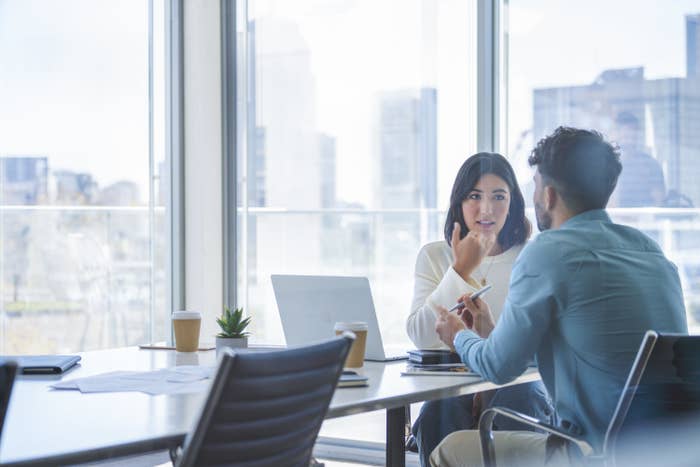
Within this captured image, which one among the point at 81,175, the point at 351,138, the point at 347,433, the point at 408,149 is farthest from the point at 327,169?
the point at 347,433

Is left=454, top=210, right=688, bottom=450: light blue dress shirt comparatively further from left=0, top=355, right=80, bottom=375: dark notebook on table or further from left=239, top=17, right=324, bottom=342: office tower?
left=239, top=17, right=324, bottom=342: office tower

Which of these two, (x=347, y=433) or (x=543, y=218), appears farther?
(x=347, y=433)

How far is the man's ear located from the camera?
229cm

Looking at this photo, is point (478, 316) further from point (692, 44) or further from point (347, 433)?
point (347, 433)

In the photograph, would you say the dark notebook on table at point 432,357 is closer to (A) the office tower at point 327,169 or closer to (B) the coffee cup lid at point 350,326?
(B) the coffee cup lid at point 350,326

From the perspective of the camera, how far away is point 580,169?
7.53 ft

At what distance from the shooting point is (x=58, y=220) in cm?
441

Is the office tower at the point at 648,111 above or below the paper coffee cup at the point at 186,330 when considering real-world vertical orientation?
above

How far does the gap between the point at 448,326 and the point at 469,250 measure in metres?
0.56

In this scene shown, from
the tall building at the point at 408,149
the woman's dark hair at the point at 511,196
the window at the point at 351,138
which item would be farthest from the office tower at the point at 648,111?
the woman's dark hair at the point at 511,196

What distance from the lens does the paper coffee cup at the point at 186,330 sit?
2.77 m

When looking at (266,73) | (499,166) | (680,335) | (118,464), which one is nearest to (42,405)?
(680,335)

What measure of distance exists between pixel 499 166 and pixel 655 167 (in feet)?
3.35

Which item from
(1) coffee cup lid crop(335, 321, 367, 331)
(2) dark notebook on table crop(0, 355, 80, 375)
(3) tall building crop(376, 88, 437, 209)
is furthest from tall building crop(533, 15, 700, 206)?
(2) dark notebook on table crop(0, 355, 80, 375)
